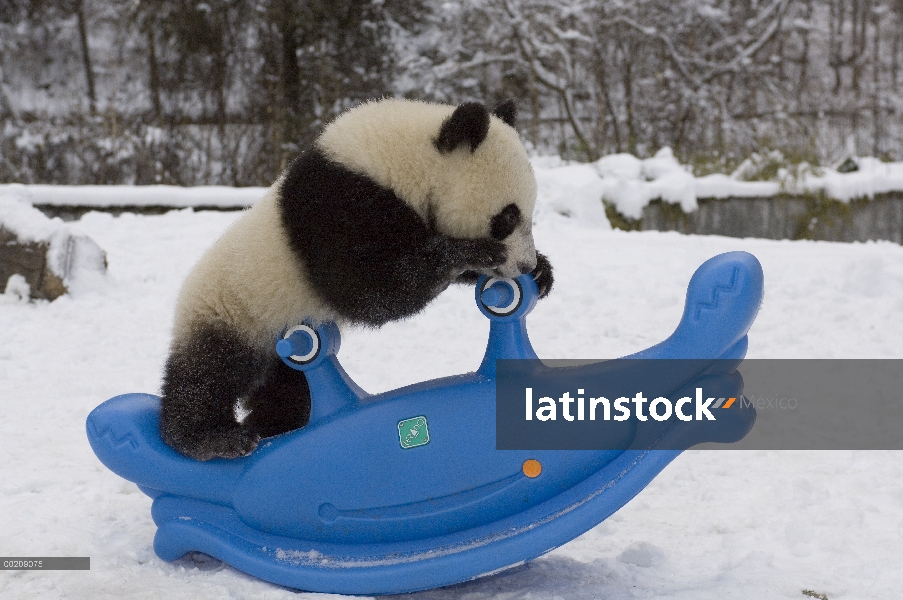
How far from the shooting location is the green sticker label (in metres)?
2.03

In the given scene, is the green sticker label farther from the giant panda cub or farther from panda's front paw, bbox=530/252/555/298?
panda's front paw, bbox=530/252/555/298

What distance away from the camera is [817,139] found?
10.6 meters

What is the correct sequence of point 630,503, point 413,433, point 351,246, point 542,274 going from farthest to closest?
point 630,503 < point 542,274 < point 413,433 < point 351,246

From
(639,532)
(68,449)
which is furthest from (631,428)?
(68,449)

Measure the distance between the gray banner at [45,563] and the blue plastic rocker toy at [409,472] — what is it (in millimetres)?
182

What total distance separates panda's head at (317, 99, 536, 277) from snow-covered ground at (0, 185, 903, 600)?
0.56 meters

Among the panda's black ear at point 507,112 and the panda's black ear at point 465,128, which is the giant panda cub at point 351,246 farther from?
the panda's black ear at point 507,112

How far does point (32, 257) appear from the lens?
4938 mm

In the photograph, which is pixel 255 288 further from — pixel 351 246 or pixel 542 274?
pixel 542 274

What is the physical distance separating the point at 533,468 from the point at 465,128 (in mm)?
829

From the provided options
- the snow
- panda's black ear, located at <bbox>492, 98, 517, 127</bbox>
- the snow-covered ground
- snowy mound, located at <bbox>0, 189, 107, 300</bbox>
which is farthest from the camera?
the snow

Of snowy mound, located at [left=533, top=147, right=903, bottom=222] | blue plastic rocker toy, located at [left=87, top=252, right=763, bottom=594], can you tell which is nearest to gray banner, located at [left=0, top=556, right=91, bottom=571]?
blue plastic rocker toy, located at [left=87, top=252, right=763, bottom=594]

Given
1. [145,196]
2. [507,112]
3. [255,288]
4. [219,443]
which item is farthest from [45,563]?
[145,196]

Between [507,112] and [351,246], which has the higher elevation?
[507,112]
